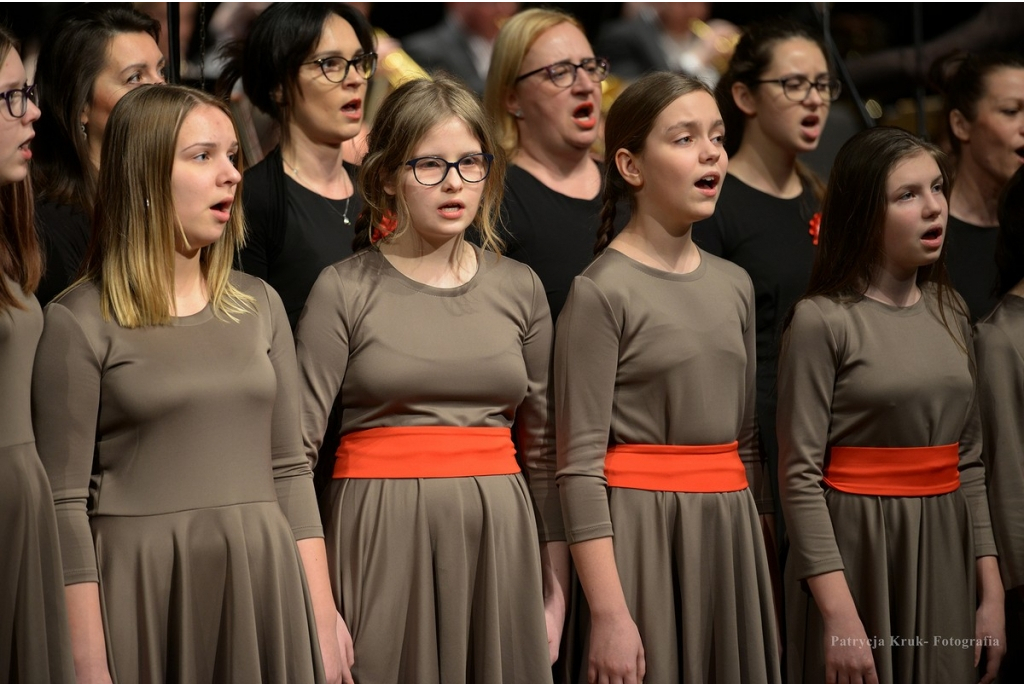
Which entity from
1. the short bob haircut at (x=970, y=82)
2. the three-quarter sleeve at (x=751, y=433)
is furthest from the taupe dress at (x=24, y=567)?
the short bob haircut at (x=970, y=82)

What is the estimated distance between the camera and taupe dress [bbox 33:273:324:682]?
2.27 meters

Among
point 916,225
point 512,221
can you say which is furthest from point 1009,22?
point 512,221

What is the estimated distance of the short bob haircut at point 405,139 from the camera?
8.64 feet

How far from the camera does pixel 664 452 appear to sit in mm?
2703

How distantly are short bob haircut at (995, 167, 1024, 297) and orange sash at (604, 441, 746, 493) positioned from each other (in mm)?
1014

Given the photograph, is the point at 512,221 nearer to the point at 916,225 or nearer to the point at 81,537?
the point at 916,225

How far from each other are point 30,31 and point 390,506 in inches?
71.2

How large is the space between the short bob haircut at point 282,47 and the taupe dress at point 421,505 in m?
0.78

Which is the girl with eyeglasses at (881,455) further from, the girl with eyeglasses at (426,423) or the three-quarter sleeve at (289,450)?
the three-quarter sleeve at (289,450)

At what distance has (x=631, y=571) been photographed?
269 centimetres

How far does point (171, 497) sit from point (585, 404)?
0.84 m

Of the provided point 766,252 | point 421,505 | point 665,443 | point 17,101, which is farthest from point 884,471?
point 17,101

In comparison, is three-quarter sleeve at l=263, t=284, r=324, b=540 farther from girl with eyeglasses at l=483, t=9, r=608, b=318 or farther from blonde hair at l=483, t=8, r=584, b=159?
blonde hair at l=483, t=8, r=584, b=159

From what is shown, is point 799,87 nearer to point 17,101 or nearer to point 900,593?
point 900,593
